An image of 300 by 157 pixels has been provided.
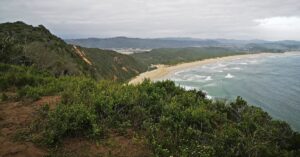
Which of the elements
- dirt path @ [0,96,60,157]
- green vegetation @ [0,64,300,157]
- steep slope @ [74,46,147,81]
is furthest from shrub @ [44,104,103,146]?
steep slope @ [74,46,147,81]

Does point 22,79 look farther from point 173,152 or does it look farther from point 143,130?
point 173,152

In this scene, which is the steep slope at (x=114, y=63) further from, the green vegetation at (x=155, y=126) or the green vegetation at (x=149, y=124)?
the green vegetation at (x=155, y=126)

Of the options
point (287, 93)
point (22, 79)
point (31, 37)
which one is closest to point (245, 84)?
point (287, 93)

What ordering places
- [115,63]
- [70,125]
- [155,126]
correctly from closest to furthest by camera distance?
[70,125], [155,126], [115,63]

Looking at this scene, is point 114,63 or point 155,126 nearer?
point 155,126

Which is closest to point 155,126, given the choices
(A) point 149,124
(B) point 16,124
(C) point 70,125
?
(A) point 149,124

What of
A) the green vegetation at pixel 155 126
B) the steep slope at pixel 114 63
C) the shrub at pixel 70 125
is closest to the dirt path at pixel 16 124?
the green vegetation at pixel 155 126

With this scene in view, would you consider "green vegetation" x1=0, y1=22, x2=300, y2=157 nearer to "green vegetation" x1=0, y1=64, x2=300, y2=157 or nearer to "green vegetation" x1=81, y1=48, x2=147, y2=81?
"green vegetation" x1=0, y1=64, x2=300, y2=157

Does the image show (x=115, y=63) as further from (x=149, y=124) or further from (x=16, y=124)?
(x=16, y=124)

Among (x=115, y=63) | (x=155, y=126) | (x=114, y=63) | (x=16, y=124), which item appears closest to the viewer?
(x=16, y=124)

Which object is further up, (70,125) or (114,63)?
(70,125)
